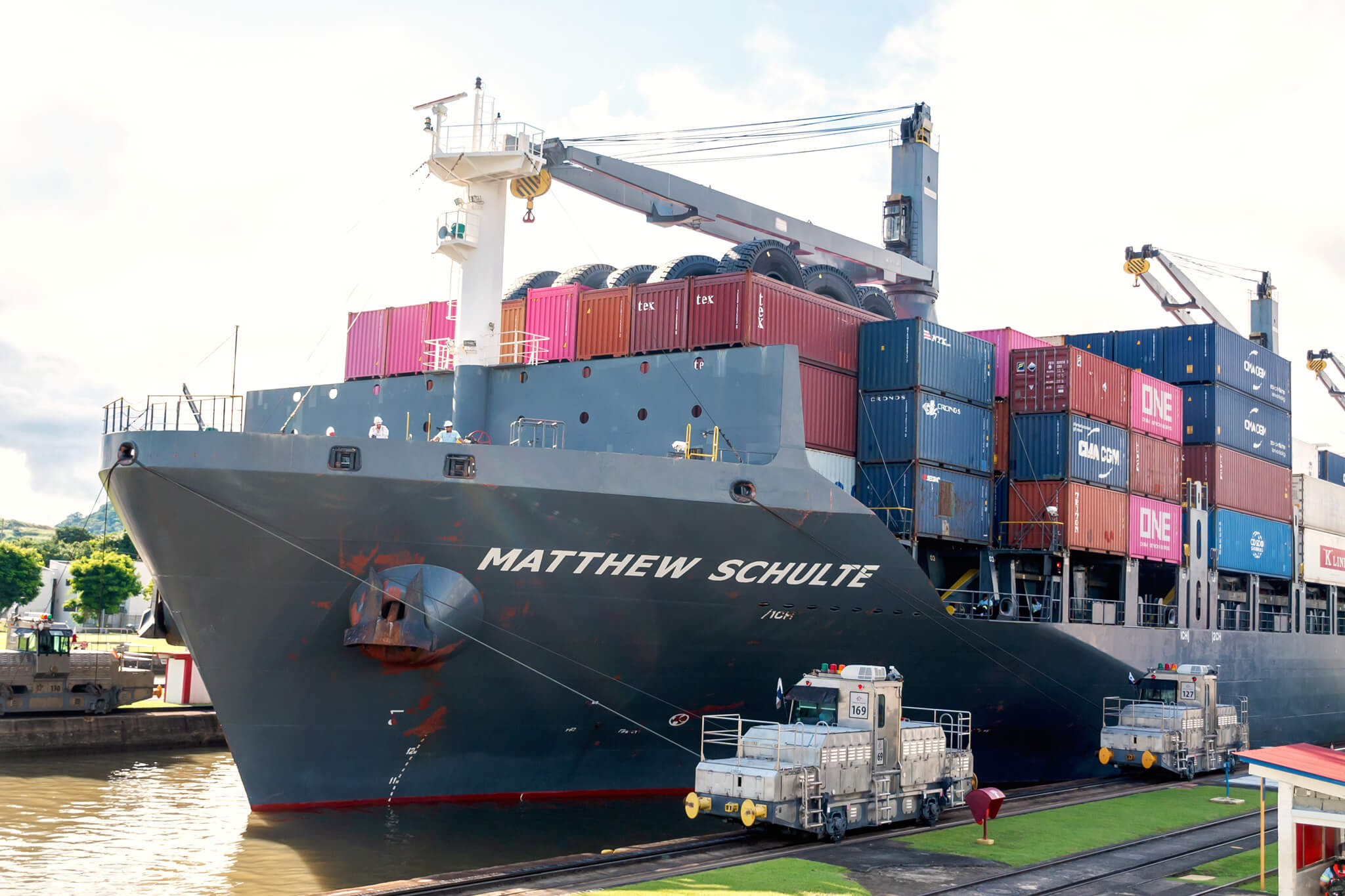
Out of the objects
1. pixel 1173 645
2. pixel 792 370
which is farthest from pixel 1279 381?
pixel 792 370

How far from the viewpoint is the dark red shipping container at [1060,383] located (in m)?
26.6

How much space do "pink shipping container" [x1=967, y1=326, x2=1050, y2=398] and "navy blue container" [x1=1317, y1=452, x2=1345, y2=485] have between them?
21.0m

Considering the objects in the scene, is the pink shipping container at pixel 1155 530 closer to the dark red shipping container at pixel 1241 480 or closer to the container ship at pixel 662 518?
the container ship at pixel 662 518

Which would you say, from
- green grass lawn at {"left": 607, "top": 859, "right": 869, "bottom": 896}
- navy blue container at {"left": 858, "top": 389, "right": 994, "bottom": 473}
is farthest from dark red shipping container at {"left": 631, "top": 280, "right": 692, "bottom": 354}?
green grass lawn at {"left": 607, "top": 859, "right": 869, "bottom": 896}

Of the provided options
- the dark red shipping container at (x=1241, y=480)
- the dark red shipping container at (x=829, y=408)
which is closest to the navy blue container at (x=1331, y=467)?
the dark red shipping container at (x=1241, y=480)

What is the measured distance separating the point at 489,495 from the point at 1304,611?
106ft

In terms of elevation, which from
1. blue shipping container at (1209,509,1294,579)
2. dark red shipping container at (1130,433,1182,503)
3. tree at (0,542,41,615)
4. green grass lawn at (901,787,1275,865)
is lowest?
green grass lawn at (901,787,1275,865)

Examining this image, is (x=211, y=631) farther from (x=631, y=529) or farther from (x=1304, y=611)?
(x=1304, y=611)

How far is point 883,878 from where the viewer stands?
1416 centimetres

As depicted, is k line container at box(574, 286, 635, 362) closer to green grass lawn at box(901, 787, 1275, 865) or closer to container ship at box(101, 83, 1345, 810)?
container ship at box(101, 83, 1345, 810)

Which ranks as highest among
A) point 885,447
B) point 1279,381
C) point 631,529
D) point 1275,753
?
point 1279,381

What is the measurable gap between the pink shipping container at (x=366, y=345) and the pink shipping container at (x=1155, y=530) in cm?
1887

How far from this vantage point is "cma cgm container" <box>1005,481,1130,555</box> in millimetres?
25875

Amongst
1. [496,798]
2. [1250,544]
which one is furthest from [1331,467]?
[496,798]
